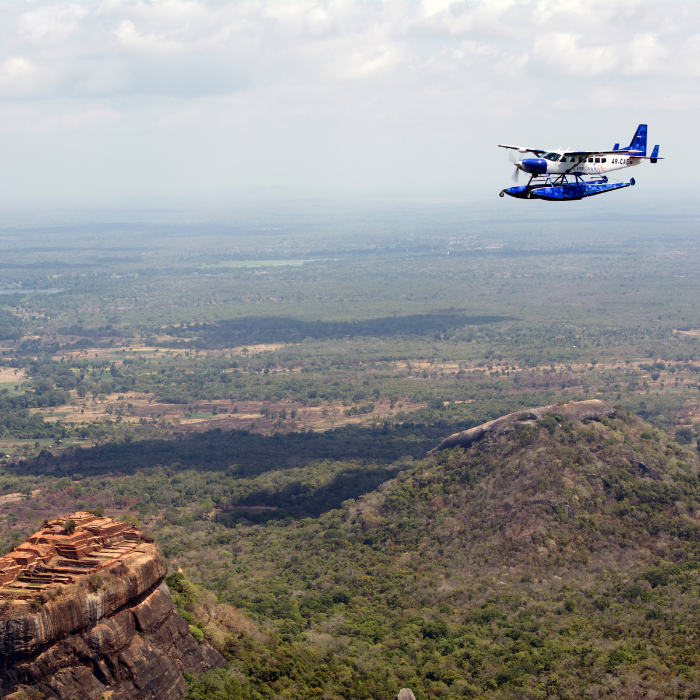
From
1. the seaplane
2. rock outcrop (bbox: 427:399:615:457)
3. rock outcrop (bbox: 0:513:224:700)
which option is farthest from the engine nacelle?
rock outcrop (bbox: 427:399:615:457)

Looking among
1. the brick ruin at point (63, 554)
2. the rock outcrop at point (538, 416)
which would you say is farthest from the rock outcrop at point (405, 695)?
the rock outcrop at point (538, 416)

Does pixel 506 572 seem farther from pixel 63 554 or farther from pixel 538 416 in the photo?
pixel 63 554

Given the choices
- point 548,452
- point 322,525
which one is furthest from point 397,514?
point 548,452

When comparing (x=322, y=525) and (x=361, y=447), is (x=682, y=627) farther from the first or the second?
(x=361, y=447)

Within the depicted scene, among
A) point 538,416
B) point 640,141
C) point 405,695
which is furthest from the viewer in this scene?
point 538,416

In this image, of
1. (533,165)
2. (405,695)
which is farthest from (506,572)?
(533,165)
